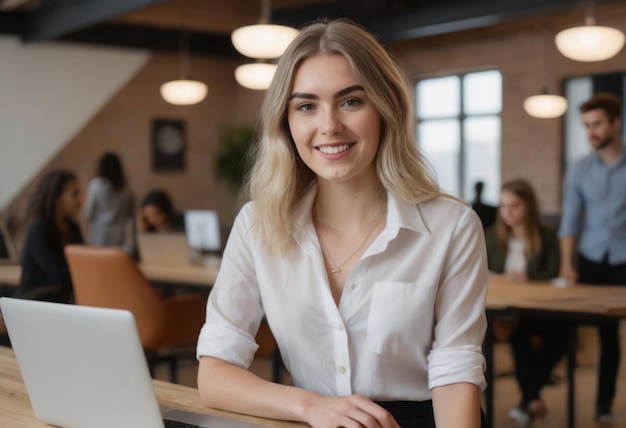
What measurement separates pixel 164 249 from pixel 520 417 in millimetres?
2359

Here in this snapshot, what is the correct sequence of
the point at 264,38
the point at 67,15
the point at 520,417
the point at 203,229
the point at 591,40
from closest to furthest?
1. the point at 520,417
2. the point at 591,40
3. the point at 264,38
4. the point at 203,229
5. the point at 67,15

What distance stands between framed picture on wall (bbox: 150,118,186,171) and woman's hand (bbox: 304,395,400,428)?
8.78 meters

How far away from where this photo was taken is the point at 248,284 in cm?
167

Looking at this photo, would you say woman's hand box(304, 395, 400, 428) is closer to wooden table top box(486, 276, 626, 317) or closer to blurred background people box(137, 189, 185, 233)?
wooden table top box(486, 276, 626, 317)

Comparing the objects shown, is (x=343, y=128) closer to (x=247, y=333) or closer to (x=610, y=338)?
(x=247, y=333)

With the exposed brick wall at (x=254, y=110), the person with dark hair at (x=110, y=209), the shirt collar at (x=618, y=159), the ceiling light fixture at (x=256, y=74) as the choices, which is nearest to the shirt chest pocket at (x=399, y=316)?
the shirt collar at (x=618, y=159)

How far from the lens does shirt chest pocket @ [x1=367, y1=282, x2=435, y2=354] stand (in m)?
1.53

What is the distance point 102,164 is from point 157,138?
3203 mm

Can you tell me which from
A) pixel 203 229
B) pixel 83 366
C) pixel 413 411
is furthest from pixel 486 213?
pixel 83 366

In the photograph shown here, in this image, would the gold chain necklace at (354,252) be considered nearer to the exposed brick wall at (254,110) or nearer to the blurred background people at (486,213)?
the blurred background people at (486,213)

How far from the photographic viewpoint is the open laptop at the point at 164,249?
16.8ft

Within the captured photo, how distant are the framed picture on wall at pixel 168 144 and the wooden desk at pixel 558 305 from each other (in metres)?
6.62

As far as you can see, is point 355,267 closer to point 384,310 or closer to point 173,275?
point 384,310

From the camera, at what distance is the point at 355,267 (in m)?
1.57
